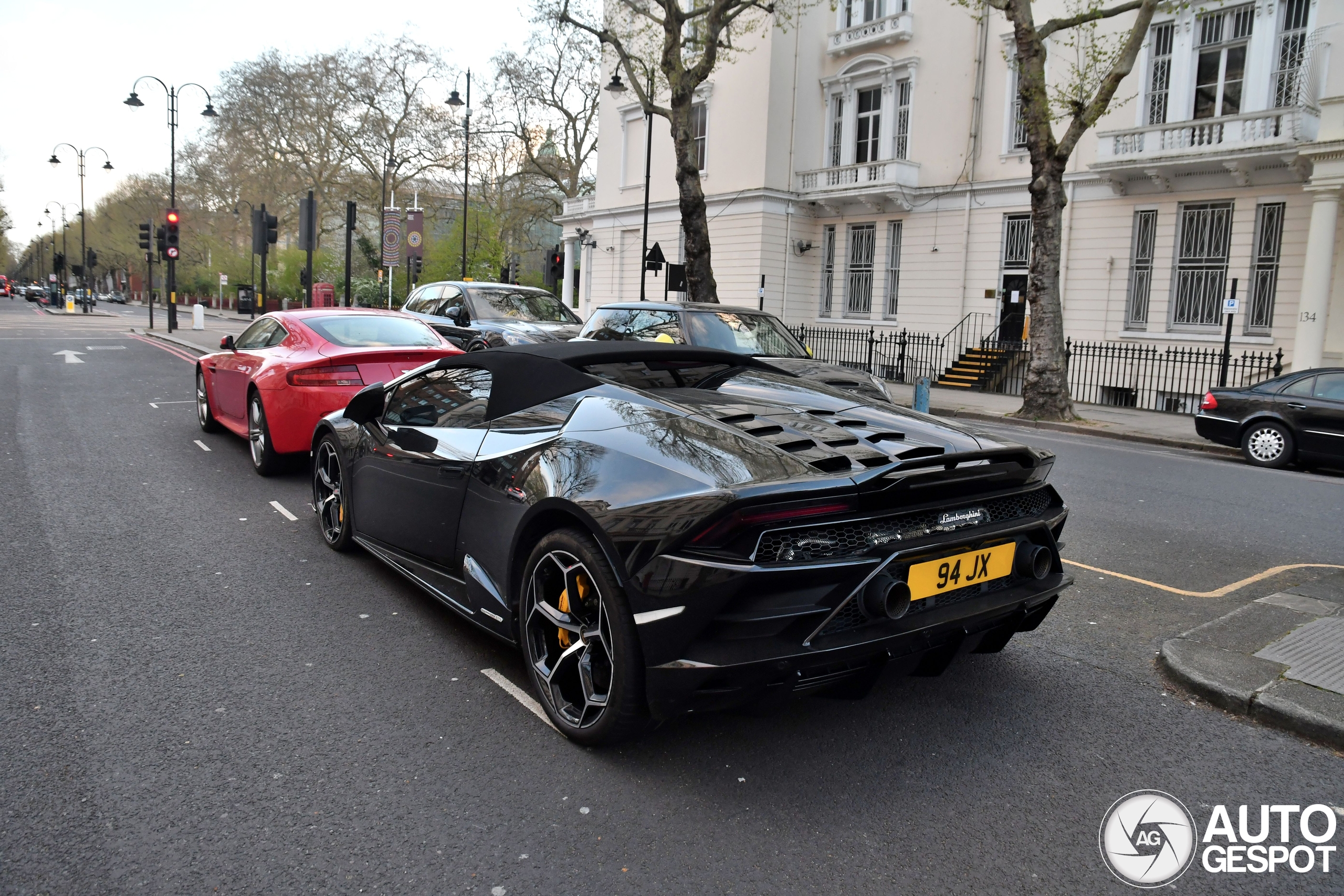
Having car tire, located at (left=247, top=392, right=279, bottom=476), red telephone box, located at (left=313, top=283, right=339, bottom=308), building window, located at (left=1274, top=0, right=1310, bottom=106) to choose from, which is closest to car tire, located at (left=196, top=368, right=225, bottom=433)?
car tire, located at (left=247, top=392, right=279, bottom=476)

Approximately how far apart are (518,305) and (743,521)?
12768 millimetres

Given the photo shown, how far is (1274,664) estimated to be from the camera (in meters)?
3.96

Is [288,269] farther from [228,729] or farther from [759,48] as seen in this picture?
[228,729]

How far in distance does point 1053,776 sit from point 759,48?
3060 cm

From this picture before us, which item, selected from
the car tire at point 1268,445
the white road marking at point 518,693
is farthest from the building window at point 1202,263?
the white road marking at point 518,693

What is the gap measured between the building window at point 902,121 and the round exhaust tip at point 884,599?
1077 inches

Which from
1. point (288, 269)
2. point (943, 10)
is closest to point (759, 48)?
point (943, 10)

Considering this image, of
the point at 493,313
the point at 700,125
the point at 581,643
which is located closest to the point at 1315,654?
the point at 581,643

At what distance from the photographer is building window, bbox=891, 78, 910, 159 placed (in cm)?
2811

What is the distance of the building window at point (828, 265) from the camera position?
30.8 m

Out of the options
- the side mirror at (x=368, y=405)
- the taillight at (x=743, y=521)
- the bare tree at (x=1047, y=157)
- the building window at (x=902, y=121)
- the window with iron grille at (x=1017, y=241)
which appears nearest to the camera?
the taillight at (x=743, y=521)

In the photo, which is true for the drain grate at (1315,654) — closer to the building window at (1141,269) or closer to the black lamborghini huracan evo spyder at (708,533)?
the black lamborghini huracan evo spyder at (708,533)

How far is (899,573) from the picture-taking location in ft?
9.93

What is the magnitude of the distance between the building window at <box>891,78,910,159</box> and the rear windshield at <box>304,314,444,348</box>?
22708 millimetres
